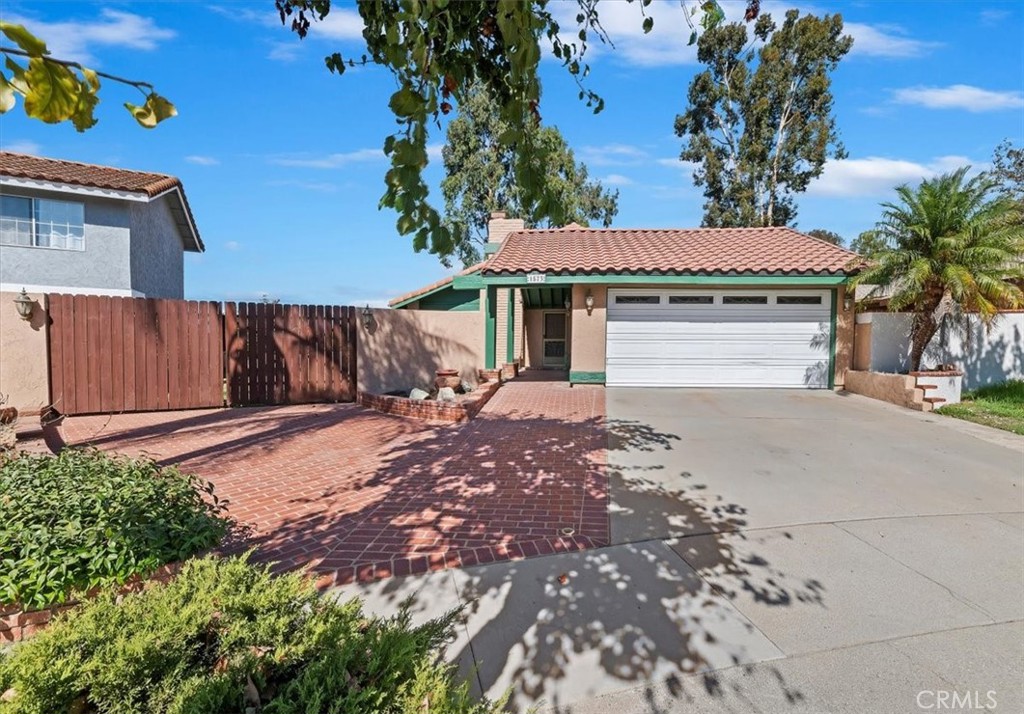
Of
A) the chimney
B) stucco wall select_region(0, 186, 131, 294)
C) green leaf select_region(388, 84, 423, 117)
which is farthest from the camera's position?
the chimney

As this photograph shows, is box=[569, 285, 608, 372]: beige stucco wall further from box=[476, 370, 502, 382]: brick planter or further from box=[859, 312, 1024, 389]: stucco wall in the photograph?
box=[859, 312, 1024, 389]: stucco wall

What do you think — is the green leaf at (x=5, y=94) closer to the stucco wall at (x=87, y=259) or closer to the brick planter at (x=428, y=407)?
the brick planter at (x=428, y=407)

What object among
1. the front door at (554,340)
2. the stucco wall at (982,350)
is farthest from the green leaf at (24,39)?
the front door at (554,340)

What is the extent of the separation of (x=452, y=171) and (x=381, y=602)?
28.8 meters

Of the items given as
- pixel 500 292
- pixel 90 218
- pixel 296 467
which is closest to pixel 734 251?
pixel 500 292

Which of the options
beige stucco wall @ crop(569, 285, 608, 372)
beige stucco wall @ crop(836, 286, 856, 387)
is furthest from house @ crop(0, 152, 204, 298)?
beige stucco wall @ crop(836, 286, 856, 387)

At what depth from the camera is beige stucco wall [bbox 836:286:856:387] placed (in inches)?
495

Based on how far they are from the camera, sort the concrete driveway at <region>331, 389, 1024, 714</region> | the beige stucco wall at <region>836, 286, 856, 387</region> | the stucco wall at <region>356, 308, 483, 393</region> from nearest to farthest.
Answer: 1. the concrete driveway at <region>331, 389, 1024, 714</region>
2. the stucco wall at <region>356, 308, 483, 393</region>
3. the beige stucco wall at <region>836, 286, 856, 387</region>

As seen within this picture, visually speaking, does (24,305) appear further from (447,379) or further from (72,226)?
(72,226)

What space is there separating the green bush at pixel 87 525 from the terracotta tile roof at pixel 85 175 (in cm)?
1461

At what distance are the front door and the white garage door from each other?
19.6ft

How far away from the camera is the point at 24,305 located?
341 inches

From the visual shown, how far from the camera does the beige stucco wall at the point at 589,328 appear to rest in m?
12.9

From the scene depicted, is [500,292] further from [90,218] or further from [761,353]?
[90,218]
